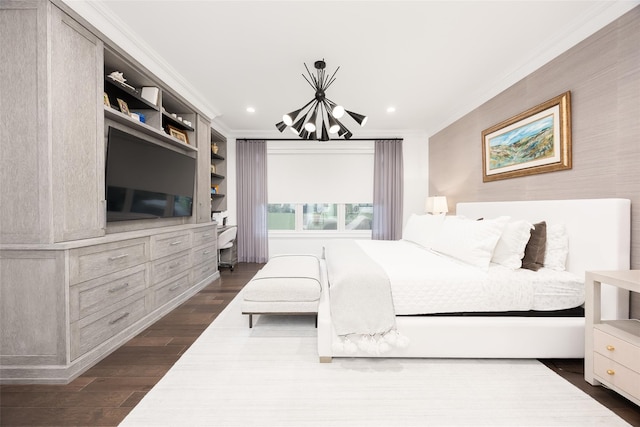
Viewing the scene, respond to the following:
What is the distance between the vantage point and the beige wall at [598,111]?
1879 millimetres

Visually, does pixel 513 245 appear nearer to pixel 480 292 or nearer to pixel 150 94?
pixel 480 292

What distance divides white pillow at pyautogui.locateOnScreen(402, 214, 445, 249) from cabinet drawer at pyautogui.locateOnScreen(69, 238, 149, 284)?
3093 mm

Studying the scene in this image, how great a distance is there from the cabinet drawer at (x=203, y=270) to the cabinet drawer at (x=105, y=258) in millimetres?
1030

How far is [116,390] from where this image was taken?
167 centimetres

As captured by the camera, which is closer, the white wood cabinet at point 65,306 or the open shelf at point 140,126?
the white wood cabinet at point 65,306

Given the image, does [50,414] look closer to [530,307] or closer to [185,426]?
[185,426]

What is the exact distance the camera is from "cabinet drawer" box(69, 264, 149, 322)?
1821 mm

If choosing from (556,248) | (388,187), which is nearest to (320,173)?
(388,187)

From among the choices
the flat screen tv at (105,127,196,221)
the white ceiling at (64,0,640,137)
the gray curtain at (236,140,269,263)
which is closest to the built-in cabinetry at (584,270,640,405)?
the white ceiling at (64,0,640,137)

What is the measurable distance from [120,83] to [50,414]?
250 cm

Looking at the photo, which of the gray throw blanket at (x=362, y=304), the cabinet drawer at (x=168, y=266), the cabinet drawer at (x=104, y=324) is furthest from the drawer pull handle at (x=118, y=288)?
the gray throw blanket at (x=362, y=304)

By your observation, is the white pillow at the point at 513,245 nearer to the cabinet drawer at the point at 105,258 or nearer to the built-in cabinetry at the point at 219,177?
the cabinet drawer at the point at 105,258

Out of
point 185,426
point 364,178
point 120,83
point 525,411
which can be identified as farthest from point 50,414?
point 364,178

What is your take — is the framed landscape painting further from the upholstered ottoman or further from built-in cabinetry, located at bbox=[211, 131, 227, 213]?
built-in cabinetry, located at bbox=[211, 131, 227, 213]
